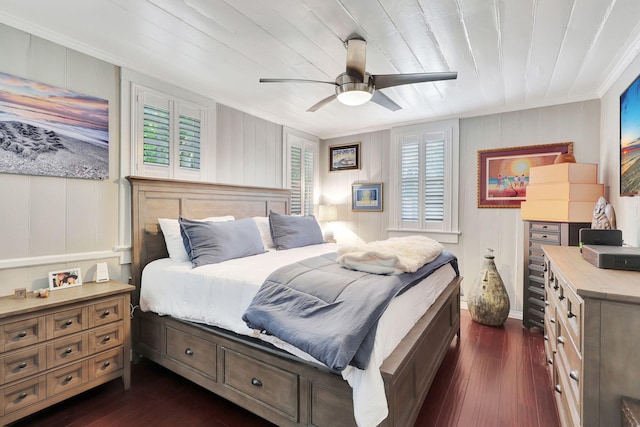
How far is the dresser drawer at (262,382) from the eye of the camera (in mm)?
1663

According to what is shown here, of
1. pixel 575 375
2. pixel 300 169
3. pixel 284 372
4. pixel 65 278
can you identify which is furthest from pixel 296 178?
pixel 575 375

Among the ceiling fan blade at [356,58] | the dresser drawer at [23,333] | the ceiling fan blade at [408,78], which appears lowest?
the dresser drawer at [23,333]

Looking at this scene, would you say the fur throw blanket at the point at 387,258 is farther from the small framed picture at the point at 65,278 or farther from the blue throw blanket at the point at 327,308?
the small framed picture at the point at 65,278

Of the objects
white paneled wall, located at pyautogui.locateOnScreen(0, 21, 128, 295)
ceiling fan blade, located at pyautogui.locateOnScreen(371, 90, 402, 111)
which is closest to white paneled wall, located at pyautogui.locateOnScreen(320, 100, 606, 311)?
ceiling fan blade, located at pyautogui.locateOnScreen(371, 90, 402, 111)

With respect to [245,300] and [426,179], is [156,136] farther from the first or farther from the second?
[426,179]

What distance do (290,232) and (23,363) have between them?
2.16m

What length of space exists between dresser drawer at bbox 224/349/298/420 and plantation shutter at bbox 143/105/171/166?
1.86 meters

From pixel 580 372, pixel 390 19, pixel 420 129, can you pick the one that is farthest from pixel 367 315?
pixel 420 129

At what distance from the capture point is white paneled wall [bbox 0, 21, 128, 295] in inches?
78.3

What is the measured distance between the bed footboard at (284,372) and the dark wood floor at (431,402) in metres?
0.14

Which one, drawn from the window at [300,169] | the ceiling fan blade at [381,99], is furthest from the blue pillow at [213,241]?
the window at [300,169]

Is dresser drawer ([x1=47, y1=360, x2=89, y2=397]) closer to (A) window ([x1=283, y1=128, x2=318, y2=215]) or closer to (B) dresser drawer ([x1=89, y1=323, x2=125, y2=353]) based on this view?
(B) dresser drawer ([x1=89, y1=323, x2=125, y2=353])

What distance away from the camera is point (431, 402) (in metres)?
2.06

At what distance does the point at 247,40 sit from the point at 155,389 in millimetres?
2624
